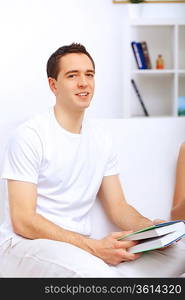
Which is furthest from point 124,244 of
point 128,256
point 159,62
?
point 159,62

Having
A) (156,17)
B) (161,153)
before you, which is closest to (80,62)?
(161,153)

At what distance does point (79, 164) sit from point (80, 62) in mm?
304

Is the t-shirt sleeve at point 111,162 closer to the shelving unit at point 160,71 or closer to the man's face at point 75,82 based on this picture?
the man's face at point 75,82

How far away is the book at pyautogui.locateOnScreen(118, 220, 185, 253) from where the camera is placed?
1.27 metres

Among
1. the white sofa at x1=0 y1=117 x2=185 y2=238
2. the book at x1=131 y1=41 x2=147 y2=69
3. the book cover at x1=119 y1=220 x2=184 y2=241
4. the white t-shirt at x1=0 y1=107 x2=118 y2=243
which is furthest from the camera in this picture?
the book at x1=131 y1=41 x2=147 y2=69

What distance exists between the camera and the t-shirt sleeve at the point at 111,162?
1658 millimetres

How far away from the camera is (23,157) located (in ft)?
4.85

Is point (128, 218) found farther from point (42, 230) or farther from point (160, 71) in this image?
point (160, 71)

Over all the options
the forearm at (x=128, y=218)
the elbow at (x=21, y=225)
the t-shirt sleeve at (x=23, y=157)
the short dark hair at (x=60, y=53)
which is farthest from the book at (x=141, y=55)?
the elbow at (x=21, y=225)

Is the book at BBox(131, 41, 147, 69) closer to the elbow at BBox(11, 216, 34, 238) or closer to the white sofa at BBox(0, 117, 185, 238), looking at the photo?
the white sofa at BBox(0, 117, 185, 238)

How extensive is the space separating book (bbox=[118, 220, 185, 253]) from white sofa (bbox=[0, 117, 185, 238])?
0.42 metres

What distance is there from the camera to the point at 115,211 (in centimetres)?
165

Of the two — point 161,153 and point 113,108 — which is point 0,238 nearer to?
point 161,153

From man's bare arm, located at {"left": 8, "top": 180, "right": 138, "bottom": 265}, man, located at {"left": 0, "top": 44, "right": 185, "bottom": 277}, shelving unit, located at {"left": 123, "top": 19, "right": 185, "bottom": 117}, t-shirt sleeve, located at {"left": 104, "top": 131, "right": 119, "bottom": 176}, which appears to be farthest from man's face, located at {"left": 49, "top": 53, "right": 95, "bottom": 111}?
shelving unit, located at {"left": 123, "top": 19, "right": 185, "bottom": 117}
